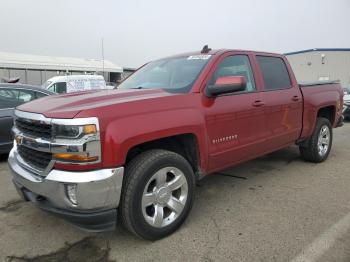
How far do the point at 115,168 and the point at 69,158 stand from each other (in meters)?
0.37

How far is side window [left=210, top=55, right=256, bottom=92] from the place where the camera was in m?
3.90

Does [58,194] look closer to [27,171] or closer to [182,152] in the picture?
[27,171]

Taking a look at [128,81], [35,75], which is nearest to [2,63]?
[35,75]

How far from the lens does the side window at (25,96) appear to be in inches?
249

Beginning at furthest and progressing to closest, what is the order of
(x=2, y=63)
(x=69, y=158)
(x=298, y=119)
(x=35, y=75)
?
(x=35, y=75), (x=2, y=63), (x=298, y=119), (x=69, y=158)

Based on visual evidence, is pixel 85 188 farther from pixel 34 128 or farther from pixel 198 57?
pixel 198 57

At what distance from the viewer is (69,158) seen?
264 centimetres

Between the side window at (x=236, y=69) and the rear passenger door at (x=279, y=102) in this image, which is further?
the rear passenger door at (x=279, y=102)

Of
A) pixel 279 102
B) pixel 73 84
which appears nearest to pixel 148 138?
pixel 279 102

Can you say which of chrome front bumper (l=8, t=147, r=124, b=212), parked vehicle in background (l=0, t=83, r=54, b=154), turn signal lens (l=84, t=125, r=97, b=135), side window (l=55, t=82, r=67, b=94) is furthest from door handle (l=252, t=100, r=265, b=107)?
Answer: side window (l=55, t=82, r=67, b=94)

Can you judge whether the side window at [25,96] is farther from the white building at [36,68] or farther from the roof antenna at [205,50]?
the white building at [36,68]

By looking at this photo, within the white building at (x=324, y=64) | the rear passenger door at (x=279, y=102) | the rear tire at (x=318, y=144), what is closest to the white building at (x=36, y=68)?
the white building at (x=324, y=64)

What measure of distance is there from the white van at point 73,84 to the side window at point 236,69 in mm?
9865

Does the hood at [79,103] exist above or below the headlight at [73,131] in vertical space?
above
